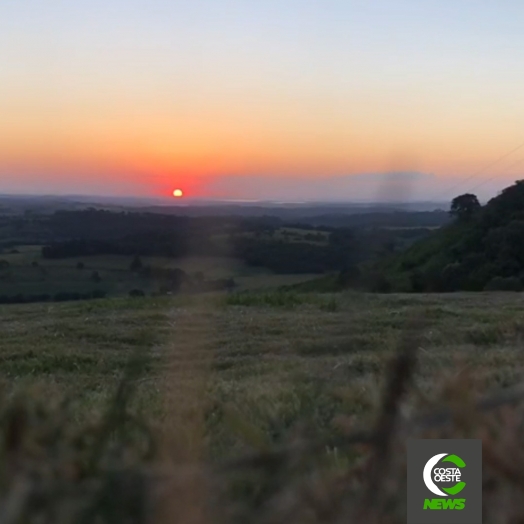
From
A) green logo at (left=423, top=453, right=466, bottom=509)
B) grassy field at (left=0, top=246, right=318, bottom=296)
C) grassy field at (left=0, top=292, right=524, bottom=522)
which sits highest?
green logo at (left=423, top=453, right=466, bottom=509)

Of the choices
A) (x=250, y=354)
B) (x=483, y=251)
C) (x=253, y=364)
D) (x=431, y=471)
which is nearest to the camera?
(x=431, y=471)

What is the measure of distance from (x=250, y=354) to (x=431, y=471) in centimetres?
594

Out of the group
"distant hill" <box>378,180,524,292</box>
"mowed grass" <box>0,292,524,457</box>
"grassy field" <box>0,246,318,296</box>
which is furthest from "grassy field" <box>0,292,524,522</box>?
"distant hill" <box>378,180,524,292</box>

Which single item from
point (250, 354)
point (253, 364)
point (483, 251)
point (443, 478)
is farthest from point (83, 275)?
point (443, 478)

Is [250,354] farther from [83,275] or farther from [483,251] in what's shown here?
[483,251]

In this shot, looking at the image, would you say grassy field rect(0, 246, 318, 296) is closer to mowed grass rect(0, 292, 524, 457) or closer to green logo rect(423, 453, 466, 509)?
mowed grass rect(0, 292, 524, 457)

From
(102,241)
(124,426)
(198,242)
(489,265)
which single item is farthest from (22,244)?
(124,426)

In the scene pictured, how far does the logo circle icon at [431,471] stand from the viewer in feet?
4.68

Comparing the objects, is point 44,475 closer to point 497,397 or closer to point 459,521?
point 459,521

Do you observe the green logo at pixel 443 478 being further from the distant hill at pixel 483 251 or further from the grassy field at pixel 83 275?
the distant hill at pixel 483 251

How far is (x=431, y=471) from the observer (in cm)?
143

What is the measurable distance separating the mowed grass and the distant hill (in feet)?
26.5

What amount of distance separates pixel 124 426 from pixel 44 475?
1.19 ft

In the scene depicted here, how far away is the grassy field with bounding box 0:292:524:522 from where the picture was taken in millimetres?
1474
